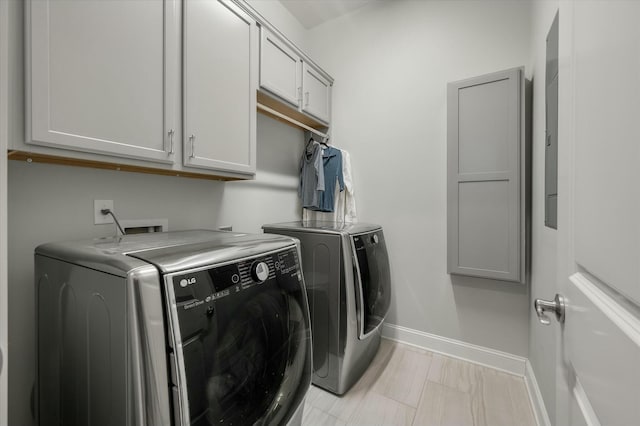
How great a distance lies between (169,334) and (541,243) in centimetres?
185

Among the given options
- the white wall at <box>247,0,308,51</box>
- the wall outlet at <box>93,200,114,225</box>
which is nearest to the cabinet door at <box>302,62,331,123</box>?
the white wall at <box>247,0,308,51</box>

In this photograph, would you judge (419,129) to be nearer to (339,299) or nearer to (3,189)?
(339,299)

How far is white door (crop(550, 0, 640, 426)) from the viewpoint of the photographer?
1.12 ft

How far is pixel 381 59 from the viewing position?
2504 millimetres

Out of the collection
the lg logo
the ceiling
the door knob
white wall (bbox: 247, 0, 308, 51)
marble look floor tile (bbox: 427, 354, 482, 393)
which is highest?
the ceiling

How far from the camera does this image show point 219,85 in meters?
1.50

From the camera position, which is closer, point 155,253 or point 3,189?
point 3,189

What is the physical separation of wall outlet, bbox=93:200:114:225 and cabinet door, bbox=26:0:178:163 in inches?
13.7

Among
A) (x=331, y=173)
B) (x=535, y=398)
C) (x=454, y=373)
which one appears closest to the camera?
(x=535, y=398)

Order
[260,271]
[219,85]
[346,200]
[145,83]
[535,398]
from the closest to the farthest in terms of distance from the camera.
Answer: [260,271]
[145,83]
[219,85]
[535,398]
[346,200]

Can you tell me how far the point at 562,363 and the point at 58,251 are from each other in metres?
1.48

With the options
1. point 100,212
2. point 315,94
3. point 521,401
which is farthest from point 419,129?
point 100,212

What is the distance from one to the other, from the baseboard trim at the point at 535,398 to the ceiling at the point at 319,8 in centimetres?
323

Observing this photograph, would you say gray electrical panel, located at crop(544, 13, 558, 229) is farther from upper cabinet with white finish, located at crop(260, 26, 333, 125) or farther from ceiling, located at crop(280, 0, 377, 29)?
ceiling, located at crop(280, 0, 377, 29)
